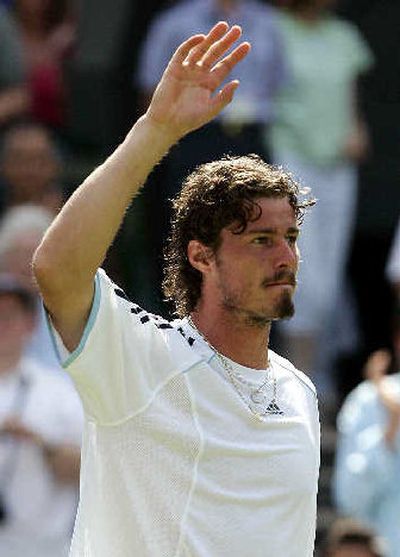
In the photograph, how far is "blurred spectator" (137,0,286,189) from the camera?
9.18m

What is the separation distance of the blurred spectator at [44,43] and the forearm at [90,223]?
5.43 m

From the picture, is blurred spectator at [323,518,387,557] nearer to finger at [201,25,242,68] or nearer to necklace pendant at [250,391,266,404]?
necklace pendant at [250,391,266,404]

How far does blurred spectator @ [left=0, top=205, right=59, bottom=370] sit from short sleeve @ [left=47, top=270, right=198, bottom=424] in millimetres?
3489

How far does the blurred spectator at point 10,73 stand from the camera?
30.6 ft

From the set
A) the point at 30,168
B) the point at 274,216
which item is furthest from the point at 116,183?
the point at 30,168

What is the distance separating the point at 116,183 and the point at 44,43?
18.5 feet

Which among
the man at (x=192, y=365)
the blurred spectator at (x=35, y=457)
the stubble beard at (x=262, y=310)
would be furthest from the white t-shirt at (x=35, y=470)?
the stubble beard at (x=262, y=310)

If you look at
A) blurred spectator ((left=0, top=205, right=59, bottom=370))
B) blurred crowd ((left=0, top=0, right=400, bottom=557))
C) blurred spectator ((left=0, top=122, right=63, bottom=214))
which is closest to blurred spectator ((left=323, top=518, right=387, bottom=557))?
blurred crowd ((left=0, top=0, right=400, bottom=557))

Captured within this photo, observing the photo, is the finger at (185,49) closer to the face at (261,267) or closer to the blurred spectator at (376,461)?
the face at (261,267)

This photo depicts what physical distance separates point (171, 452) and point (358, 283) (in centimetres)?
626

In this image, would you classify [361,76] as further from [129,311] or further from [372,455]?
[129,311]

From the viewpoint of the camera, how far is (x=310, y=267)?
961 cm

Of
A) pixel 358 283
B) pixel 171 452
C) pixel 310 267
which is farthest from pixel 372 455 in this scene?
pixel 171 452

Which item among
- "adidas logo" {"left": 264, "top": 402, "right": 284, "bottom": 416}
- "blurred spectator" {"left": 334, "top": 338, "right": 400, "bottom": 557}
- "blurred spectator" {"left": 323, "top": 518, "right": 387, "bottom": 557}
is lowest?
"blurred spectator" {"left": 323, "top": 518, "right": 387, "bottom": 557}
